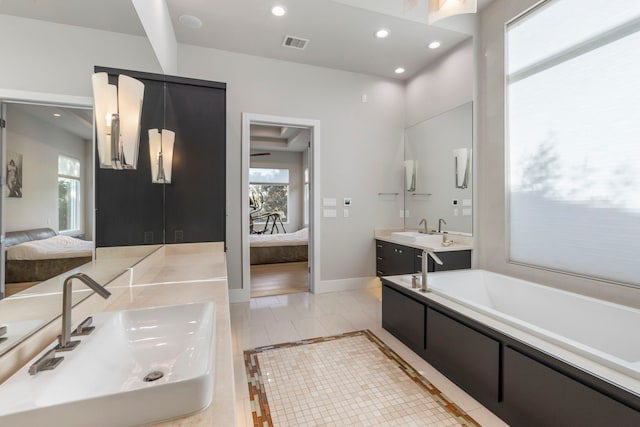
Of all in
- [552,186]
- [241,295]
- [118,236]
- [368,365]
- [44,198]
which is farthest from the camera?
[241,295]

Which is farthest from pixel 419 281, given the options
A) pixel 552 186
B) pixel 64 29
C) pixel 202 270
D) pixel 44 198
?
pixel 64 29

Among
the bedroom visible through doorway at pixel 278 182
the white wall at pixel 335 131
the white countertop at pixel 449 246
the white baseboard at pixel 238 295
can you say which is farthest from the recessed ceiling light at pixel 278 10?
the bedroom visible through doorway at pixel 278 182

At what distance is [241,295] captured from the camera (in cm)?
362

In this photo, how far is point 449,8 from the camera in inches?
66.0

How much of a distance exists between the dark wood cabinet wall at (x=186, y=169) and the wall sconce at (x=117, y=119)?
1.99ft

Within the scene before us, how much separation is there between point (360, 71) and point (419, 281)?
3.14 m

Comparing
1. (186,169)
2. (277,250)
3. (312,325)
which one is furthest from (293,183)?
(312,325)

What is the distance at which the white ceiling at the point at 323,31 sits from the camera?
2783 millimetres

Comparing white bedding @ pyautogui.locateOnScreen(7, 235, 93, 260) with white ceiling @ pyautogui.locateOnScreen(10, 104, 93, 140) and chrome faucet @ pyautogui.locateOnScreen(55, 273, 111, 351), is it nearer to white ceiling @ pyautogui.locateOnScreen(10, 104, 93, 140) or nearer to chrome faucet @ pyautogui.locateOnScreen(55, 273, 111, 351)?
chrome faucet @ pyautogui.locateOnScreen(55, 273, 111, 351)

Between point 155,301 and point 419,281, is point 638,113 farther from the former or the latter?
point 155,301

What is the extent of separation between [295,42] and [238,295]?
3186 millimetres

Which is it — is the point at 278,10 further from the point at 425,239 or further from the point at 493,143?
the point at 425,239

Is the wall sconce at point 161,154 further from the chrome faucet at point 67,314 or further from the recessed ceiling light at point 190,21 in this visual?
the chrome faucet at point 67,314

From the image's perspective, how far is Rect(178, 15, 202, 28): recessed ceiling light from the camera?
9.50ft
